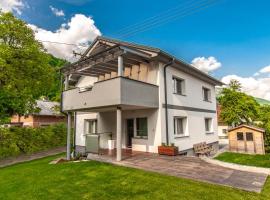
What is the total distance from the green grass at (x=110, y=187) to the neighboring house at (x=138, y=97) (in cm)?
215

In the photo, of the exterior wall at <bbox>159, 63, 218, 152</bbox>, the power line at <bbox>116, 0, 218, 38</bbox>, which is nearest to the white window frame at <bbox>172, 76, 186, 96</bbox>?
the exterior wall at <bbox>159, 63, 218, 152</bbox>

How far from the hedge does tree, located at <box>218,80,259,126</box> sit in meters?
19.7

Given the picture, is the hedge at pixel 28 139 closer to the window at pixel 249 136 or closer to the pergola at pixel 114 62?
the pergola at pixel 114 62

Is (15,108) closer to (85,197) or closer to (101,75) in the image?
(101,75)

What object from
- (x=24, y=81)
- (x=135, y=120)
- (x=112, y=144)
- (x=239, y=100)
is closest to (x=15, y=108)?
(x=24, y=81)

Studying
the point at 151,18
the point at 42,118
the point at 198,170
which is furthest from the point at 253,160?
the point at 42,118

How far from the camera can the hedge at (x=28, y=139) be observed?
51.2ft

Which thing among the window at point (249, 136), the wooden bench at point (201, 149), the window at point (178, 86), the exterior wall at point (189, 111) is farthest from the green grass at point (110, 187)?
the window at point (249, 136)

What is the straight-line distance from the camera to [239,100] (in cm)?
2333

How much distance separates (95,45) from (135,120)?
6.74m

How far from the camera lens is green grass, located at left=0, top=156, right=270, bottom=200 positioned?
567 cm

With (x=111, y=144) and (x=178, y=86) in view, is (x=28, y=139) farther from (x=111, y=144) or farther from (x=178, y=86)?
(x=178, y=86)

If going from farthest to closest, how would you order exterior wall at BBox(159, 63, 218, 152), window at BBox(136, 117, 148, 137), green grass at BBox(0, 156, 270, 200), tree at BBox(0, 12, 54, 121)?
tree at BBox(0, 12, 54, 121), window at BBox(136, 117, 148, 137), exterior wall at BBox(159, 63, 218, 152), green grass at BBox(0, 156, 270, 200)

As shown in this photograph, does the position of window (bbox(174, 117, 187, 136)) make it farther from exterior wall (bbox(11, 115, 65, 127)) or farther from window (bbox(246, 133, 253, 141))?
exterior wall (bbox(11, 115, 65, 127))
